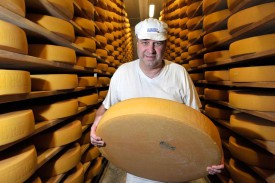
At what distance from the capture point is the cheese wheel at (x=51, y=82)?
68.5 inches

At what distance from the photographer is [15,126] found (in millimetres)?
1232

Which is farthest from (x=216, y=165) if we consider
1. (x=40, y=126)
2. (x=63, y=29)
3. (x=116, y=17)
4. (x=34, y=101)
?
(x=116, y=17)

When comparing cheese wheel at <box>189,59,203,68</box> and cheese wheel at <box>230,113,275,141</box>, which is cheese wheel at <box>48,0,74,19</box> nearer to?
cheese wheel at <box>230,113,275,141</box>

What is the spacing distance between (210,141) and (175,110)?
22cm

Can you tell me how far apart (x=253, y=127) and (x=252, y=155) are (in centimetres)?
25

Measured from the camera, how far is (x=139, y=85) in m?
1.59

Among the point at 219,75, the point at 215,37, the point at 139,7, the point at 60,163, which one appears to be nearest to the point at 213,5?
the point at 215,37

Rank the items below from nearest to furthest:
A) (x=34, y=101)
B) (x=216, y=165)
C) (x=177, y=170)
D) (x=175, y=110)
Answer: (x=175, y=110) → (x=216, y=165) → (x=177, y=170) → (x=34, y=101)

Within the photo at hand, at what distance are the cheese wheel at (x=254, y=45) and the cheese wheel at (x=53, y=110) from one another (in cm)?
145

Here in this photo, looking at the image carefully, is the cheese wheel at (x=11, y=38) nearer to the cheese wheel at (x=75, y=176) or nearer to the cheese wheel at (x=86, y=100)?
the cheese wheel at (x=75, y=176)

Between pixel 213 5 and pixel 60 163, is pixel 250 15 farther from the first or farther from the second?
pixel 60 163

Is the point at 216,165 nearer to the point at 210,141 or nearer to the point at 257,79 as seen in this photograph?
the point at 210,141

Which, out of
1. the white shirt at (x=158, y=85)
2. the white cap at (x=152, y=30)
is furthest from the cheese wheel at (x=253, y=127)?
the white cap at (x=152, y=30)

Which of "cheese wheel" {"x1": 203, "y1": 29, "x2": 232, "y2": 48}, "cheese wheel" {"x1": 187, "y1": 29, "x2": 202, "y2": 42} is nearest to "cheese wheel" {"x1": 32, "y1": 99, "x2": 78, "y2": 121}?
"cheese wheel" {"x1": 203, "y1": 29, "x2": 232, "y2": 48}
